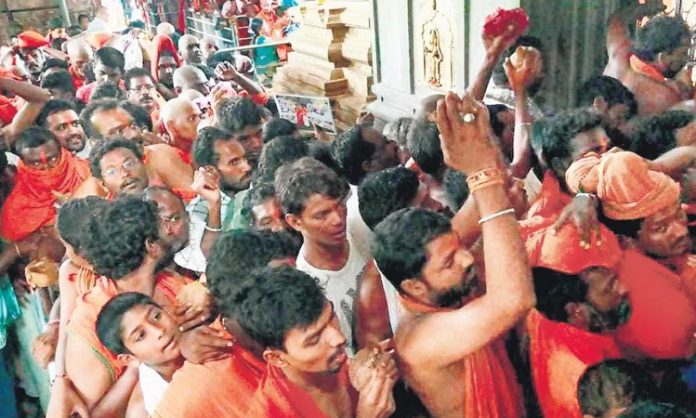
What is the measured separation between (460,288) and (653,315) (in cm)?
56

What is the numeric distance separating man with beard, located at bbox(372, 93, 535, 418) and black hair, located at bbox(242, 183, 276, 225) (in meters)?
0.81

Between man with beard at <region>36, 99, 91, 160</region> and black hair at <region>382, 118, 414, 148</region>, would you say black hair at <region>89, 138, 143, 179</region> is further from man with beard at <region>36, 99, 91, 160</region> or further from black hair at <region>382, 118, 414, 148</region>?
black hair at <region>382, 118, 414, 148</region>

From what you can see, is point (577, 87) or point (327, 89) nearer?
point (577, 87)

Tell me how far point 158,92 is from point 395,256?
4.03 meters

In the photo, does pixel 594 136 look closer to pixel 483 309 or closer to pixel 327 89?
pixel 483 309

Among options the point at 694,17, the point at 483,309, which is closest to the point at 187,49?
the point at 694,17

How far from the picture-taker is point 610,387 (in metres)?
1.38

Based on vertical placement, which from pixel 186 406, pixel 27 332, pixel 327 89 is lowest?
pixel 27 332

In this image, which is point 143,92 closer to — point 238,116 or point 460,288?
point 238,116

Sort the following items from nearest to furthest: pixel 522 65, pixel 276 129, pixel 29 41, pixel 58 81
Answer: pixel 522 65, pixel 276 129, pixel 58 81, pixel 29 41

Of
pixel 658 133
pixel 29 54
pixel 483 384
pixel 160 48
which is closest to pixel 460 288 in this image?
pixel 483 384

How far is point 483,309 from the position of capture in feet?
4.31

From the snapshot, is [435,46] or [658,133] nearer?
[658,133]

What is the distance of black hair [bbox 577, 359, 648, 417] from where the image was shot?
1.37 meters
